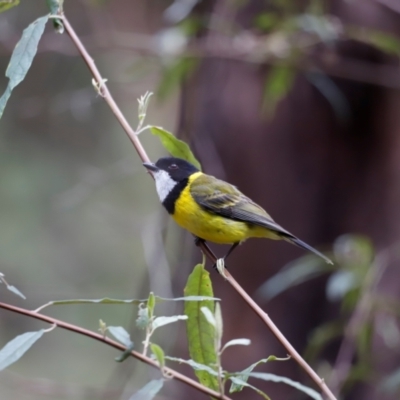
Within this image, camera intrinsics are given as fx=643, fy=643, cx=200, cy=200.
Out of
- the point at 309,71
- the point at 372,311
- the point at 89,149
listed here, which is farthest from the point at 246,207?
the point at 89,149

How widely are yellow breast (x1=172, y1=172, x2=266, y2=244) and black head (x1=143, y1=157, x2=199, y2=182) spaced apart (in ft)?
0.27

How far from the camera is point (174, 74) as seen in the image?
354 cm

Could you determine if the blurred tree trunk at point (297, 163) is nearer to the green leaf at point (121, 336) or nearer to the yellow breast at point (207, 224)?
the yellow breast at point (207, 224)

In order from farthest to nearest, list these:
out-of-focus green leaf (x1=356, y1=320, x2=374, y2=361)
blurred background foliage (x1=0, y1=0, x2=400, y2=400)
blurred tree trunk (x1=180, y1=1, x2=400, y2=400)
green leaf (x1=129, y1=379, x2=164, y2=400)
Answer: blurred tree trunk (x1=180, y1=1, x2=400, y2=400) → blurred background foliage (x1=0, y1=0, x2=400, y2=400) → out-of-focus green leaf (x1=356, y1=320, x2=374, y2=361) → green leaf (x1=129, y1=379, x2=164, y2=400)

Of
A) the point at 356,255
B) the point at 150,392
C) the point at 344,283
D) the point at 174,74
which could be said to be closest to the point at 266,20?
the point at 174,74

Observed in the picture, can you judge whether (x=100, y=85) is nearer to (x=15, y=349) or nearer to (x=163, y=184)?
(x=15, y=349)

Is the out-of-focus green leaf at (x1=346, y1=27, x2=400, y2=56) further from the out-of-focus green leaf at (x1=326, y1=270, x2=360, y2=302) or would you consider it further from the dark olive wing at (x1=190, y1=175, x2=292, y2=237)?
the out-of-focus green leaf at (x1=326, y1=270, x2=360, y2=302)

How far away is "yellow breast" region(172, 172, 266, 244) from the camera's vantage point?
116 inches

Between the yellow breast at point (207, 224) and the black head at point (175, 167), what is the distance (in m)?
0.08

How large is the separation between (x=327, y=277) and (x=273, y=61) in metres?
1.46

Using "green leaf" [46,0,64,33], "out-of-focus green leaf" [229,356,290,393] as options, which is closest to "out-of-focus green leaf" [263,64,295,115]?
"green leaf" [46,0,64,33]

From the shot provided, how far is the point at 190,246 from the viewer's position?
167 inches

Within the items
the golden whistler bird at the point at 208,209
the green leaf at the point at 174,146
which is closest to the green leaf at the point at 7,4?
the green leaf at the point at 174,146

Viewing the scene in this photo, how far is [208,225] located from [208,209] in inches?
3.8
